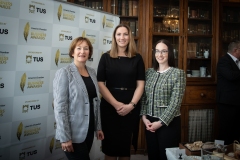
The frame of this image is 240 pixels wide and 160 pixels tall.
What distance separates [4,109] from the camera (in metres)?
1.84

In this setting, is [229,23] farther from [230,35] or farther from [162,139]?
[162,139]

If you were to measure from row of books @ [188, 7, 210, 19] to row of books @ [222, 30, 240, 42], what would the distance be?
45 centimetres

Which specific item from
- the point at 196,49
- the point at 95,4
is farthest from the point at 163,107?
the point at 95,4

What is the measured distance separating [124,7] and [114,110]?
1.90 metres

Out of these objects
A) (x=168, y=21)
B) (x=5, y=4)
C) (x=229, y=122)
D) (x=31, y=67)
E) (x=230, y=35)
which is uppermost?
(x=168, y=21)

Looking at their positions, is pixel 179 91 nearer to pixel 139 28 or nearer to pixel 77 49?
pixel 77 49

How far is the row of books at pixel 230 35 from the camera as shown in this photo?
349 cm

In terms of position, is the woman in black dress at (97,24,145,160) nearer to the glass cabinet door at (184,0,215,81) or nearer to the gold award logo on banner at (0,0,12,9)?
the gold award logo on banner at (0,0,12,9)

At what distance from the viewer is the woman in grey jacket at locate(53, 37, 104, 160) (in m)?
1.45

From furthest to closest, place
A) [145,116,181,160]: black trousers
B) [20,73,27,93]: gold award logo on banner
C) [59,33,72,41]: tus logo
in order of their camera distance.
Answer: [59,33,72,41]: tus logo < [20,73,27,93]: gold award logo on banner < [145,116,181,160]: black trousers

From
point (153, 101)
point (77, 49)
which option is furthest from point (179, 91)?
point (77, 49)

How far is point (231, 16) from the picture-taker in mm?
3500

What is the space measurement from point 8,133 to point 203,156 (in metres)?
1.64

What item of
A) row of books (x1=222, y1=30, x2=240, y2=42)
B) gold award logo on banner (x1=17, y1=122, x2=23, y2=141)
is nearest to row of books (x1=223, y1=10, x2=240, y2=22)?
row of books (x1=222, y1=30, x2=240, y2=42)
